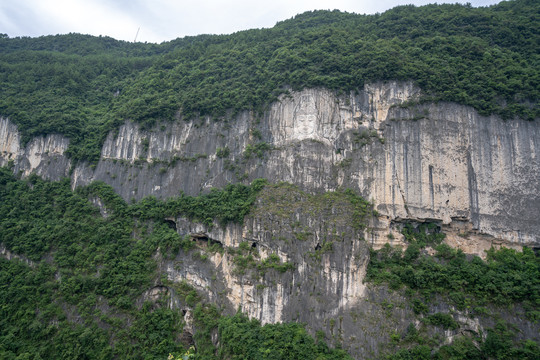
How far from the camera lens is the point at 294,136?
2888cm

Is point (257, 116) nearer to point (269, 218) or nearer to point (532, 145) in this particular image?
point (269, 218)

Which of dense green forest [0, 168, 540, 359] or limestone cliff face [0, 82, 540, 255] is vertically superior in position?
limestone cliff face [0, 82, 540, 255]

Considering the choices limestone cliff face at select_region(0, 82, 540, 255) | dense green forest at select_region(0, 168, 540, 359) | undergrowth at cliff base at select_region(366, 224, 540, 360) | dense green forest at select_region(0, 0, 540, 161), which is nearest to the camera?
undergrowth at cliff base at select_region(366, 224, 540, 360)

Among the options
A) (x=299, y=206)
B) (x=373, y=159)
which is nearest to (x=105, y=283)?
(x=299, y=206)

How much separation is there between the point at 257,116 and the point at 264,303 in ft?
47.4

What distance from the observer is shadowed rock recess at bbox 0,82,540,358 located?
23.7 meters

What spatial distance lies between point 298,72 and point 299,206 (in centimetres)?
1149

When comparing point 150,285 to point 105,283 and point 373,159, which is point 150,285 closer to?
point 105,283

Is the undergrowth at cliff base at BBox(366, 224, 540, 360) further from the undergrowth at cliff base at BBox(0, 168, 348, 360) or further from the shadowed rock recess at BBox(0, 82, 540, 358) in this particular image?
the undergrowth at cliff base at BBox(0, 168, 348, 360)

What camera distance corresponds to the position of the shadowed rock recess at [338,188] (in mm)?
23672

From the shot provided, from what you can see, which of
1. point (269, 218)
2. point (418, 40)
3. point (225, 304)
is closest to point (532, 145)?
point (418, 40)

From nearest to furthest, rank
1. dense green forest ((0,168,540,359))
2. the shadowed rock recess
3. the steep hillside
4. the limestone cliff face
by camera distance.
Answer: dense green forest ((0,168,540,359)) → the steep hillside → the shadowed rock recess → the limestone cliff face

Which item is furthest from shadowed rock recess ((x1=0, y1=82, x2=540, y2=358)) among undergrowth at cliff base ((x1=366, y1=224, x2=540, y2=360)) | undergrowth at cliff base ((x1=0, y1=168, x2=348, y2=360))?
undergrowth at cliff base ((x1=0, y1=168, x2=348, y2=360))

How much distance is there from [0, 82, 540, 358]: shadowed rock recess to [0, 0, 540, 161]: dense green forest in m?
1.43
